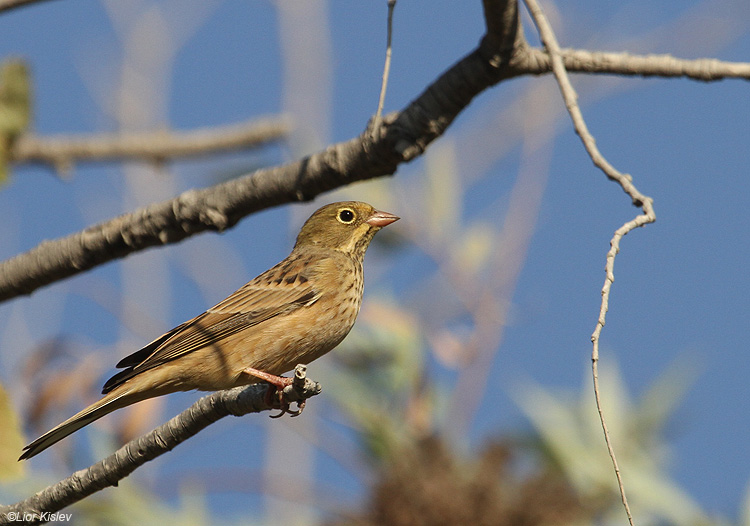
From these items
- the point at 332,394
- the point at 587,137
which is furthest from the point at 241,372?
the point at 587,137

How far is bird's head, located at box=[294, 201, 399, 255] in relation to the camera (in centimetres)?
710

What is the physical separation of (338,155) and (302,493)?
114 inches

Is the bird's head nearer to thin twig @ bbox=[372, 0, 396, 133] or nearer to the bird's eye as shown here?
the bird's eye

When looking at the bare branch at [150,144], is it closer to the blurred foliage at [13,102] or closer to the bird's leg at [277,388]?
the blurred foliage at [13,102]

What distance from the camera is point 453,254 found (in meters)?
8.09

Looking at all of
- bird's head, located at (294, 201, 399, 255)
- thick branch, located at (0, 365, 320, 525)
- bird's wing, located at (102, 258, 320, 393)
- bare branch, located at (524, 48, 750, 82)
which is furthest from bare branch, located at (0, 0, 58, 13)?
bird's head, located at (294, 201, 399, 255)

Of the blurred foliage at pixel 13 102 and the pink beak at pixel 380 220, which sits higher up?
the pink beak at pixel 380 220

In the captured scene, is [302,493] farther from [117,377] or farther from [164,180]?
[164,180]

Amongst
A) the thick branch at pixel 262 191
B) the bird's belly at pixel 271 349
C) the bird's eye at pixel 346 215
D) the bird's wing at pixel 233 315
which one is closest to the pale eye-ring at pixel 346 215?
the bird's eye at pixel 346 215

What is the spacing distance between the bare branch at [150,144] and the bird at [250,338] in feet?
3.24

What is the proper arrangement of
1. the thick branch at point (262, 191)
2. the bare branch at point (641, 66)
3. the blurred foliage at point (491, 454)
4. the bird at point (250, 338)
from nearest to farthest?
the bare branch at point (641, 66), the thick branch at point (262, 191), the bird at point (250, 338), the blurred foliage at point (491, 454)

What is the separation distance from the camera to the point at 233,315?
20.0 feet

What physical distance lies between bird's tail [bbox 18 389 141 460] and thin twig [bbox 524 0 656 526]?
8.49 ft

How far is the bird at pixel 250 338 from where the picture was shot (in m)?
5.41
